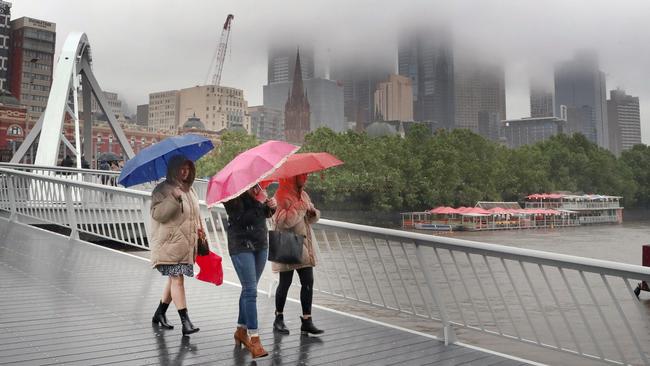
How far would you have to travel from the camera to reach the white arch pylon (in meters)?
32.6

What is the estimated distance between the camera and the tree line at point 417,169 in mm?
60562

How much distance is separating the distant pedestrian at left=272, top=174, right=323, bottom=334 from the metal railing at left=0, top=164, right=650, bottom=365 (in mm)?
722

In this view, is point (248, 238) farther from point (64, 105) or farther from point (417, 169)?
point (417, 169)

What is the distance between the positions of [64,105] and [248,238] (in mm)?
34618

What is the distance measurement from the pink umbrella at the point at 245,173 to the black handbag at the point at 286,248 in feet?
2.53

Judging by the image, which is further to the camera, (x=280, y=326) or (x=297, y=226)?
(x=280, y=326)

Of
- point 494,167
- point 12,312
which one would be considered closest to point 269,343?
point 12,312

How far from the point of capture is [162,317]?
5367 millimetres

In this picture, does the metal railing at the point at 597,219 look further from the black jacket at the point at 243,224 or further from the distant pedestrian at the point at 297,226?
the black jacket at the point at 243,224

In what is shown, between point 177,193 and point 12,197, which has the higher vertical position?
point 12,197

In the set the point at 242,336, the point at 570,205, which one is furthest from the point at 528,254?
the point at 570,205

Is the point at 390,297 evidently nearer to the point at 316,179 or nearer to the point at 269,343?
the point at 269,343

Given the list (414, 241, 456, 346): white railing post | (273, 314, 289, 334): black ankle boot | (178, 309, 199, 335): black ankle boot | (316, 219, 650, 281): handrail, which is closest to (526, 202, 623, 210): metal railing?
(414, 241, 456, 346): white railing post

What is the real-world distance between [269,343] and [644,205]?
11564 centimetres
